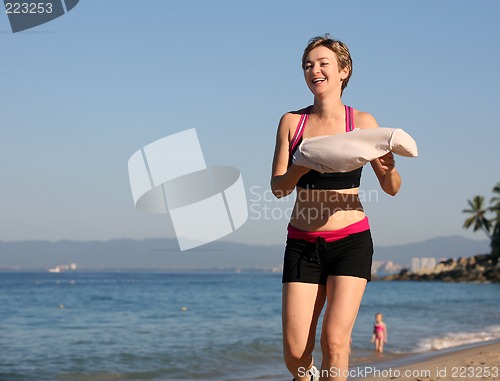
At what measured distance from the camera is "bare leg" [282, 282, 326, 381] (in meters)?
3.98

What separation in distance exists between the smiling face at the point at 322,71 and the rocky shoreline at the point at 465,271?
75.2 meters

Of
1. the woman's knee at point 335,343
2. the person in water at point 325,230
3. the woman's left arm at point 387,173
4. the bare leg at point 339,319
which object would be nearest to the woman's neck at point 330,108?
the person in water at point 325,230

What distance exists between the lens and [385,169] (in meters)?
3.80

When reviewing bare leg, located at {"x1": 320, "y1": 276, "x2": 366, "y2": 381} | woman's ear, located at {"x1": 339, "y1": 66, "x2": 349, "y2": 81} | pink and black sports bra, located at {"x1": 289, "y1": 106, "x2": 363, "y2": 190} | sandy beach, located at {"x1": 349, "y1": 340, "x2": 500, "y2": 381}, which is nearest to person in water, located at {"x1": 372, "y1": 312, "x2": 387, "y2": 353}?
sandy beach, located at {"x1": 349, "y1": 340, "x2": 500, "y2": 381}

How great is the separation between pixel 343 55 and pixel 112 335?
1836 cm

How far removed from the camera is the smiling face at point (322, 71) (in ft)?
12.9

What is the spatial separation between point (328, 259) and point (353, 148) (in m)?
0.75

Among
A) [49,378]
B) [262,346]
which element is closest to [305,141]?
[49,378]

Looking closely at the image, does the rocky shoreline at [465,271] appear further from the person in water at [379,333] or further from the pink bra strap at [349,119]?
the pink bra strap at [349,119]

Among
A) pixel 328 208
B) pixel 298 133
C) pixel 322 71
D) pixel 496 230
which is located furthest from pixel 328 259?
pixel 496 230

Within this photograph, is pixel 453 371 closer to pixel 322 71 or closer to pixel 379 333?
pixel 322 71

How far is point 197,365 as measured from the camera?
14.0 metres

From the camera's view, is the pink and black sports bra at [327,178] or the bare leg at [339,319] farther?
the pink and black sports bra at [327,178]

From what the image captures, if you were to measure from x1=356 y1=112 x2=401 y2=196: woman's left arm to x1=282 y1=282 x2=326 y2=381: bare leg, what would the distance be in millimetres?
677
